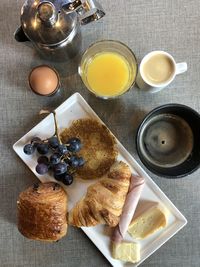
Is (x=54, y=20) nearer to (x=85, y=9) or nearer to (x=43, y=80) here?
(x=85, y=9)

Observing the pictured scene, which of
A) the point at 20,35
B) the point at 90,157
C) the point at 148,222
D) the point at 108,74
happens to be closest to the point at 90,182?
the point at 90,157

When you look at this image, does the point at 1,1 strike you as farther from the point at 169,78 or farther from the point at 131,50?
the point at 169,78

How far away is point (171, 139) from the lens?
1.28 metres

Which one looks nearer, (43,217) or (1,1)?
(43,217)

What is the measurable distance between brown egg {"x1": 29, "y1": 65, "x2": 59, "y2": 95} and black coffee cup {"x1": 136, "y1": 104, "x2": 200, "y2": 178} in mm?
271

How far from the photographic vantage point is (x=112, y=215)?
1168mm

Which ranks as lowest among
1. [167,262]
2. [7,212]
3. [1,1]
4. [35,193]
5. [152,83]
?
[167,262]

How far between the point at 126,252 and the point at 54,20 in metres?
0.65

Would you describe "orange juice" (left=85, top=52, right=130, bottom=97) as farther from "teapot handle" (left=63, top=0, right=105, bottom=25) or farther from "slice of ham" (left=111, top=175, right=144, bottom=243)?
"slice of ham" (left=111, top=175, right=144, bottom=243)

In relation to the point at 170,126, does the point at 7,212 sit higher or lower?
lower

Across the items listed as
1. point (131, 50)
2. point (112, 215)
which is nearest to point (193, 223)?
point (112, 215)

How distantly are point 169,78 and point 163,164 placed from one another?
0.79 feet

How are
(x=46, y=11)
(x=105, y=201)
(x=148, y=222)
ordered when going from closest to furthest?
1. (x=46, y=11)
2. (x=105, y=201)
3. (x=148, y=222)

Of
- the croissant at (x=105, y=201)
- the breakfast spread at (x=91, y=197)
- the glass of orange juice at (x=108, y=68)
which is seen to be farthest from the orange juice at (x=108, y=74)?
the croissant at (x=105, y=201)
